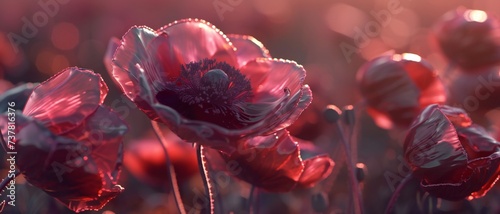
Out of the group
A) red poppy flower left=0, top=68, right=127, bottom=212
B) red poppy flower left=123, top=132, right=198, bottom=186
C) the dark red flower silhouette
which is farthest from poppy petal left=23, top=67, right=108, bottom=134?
the dark red flower silhouette

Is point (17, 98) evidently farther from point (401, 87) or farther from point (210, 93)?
point (401, 87)

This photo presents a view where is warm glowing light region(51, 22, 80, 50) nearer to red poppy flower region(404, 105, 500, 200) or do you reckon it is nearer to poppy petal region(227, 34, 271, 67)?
poppy petal region(227, 34, 271, 67)

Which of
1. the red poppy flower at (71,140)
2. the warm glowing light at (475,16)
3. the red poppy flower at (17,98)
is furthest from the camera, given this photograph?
the warm glowing light at (475,16)

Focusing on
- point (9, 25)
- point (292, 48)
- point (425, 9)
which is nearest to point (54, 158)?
point (9, 25)

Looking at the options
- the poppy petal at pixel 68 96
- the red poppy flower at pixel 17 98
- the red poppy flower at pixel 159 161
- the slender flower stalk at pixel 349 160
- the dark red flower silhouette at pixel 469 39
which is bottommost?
the red poppy flower at pixel 159 161

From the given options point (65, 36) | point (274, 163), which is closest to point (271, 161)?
point (274, 163)

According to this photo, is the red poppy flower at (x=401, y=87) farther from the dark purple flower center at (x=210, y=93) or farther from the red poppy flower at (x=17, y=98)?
the red poppy flower at (x=17, y=98)

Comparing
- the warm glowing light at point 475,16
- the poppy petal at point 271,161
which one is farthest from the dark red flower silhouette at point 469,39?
the poppy petal at point 271,161
